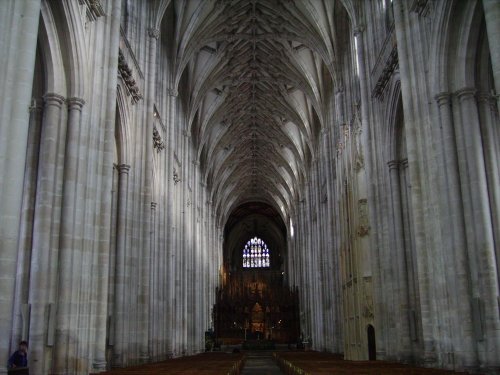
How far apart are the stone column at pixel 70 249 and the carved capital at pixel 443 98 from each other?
368 inches

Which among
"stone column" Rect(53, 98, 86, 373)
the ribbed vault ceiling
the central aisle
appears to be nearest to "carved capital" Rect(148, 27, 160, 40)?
the ribbed vault ceiling

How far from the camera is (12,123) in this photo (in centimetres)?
936

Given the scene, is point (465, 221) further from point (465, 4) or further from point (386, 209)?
point (386, 209)

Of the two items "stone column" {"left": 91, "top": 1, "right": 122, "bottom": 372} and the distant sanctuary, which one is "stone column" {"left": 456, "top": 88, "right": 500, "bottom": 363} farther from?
"stone column" {"left": 91, "top": 1, "right": 122, "bottom": 372}

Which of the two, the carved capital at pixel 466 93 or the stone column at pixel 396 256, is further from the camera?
the stone column at pixel 396 256

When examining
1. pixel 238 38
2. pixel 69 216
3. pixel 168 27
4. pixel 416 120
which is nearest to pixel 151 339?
pixel 69 216

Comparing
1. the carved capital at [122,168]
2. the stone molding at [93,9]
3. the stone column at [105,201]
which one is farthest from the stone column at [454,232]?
the carved capital at [122,168]

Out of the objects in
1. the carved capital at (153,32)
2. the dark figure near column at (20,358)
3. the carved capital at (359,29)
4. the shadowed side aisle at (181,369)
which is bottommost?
the shadowed side aisle at (181,369)

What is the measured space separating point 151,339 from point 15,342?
11036 mm

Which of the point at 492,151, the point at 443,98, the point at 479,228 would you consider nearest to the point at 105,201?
the point at 443,98

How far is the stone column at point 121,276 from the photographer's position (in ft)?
57.9

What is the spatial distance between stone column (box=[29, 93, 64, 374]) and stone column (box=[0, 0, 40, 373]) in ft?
9.11

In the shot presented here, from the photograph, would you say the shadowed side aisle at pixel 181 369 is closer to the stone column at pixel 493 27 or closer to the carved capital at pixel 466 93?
the stone column at pixel 493 27

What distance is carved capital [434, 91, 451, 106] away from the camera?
14.3 metres
